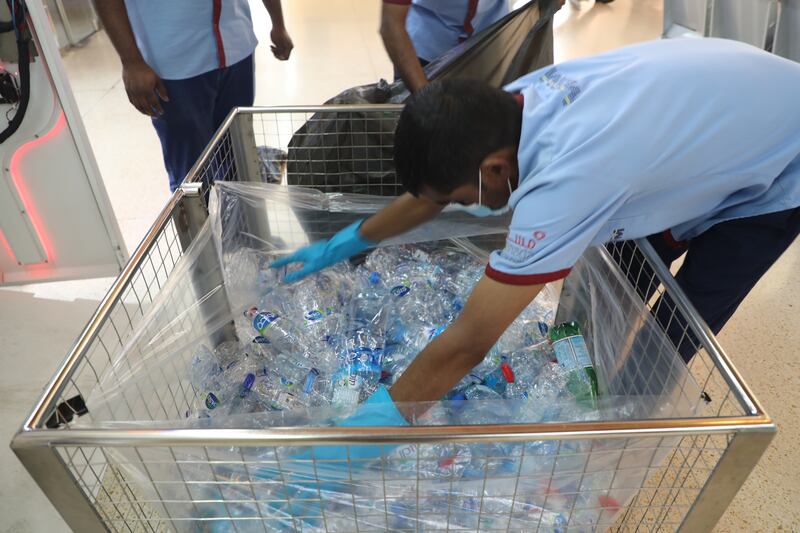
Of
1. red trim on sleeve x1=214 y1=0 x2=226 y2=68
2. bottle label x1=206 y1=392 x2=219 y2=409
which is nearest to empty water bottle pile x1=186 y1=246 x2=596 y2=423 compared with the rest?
bottle label x1=206 y1=392 x2=219 y2=409

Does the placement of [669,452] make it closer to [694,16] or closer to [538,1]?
[538,1]

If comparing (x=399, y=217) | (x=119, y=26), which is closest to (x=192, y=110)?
(x=119, y=26)

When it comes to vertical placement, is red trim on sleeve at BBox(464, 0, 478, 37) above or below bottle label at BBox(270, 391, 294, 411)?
above

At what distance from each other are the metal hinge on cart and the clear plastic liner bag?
5 centimetres

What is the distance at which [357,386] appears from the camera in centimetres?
121

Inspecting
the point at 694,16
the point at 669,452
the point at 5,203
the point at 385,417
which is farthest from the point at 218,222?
the point at 694,16

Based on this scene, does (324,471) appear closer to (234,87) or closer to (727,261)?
(727,261)

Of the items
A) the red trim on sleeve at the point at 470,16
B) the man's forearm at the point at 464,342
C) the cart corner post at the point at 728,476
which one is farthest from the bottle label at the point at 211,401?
the red trim on sleeve at the point at 470,16

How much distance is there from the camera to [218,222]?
124cm

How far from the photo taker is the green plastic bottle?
1.16 m

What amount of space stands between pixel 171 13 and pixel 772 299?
2.22 meters

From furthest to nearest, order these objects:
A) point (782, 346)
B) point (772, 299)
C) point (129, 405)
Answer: point (772, 299), point (782, 346), point (129, 405)

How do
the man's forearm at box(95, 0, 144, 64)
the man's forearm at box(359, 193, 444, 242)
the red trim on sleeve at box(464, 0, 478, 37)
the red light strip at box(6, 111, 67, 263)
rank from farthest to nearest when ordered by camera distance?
the red light strip at box(6, 111, 67, 263) → the red trim on sleeve at box(464, 0, 478, 37) → the man's forearm at box(95, 0, 144, 64) → the man's forearm at box(359, 193, 444, 242)

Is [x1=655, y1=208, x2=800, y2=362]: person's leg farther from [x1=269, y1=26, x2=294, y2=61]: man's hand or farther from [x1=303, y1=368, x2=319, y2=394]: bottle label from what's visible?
[x1=269, y1=26, x2=294, y2=61]: man's hand
